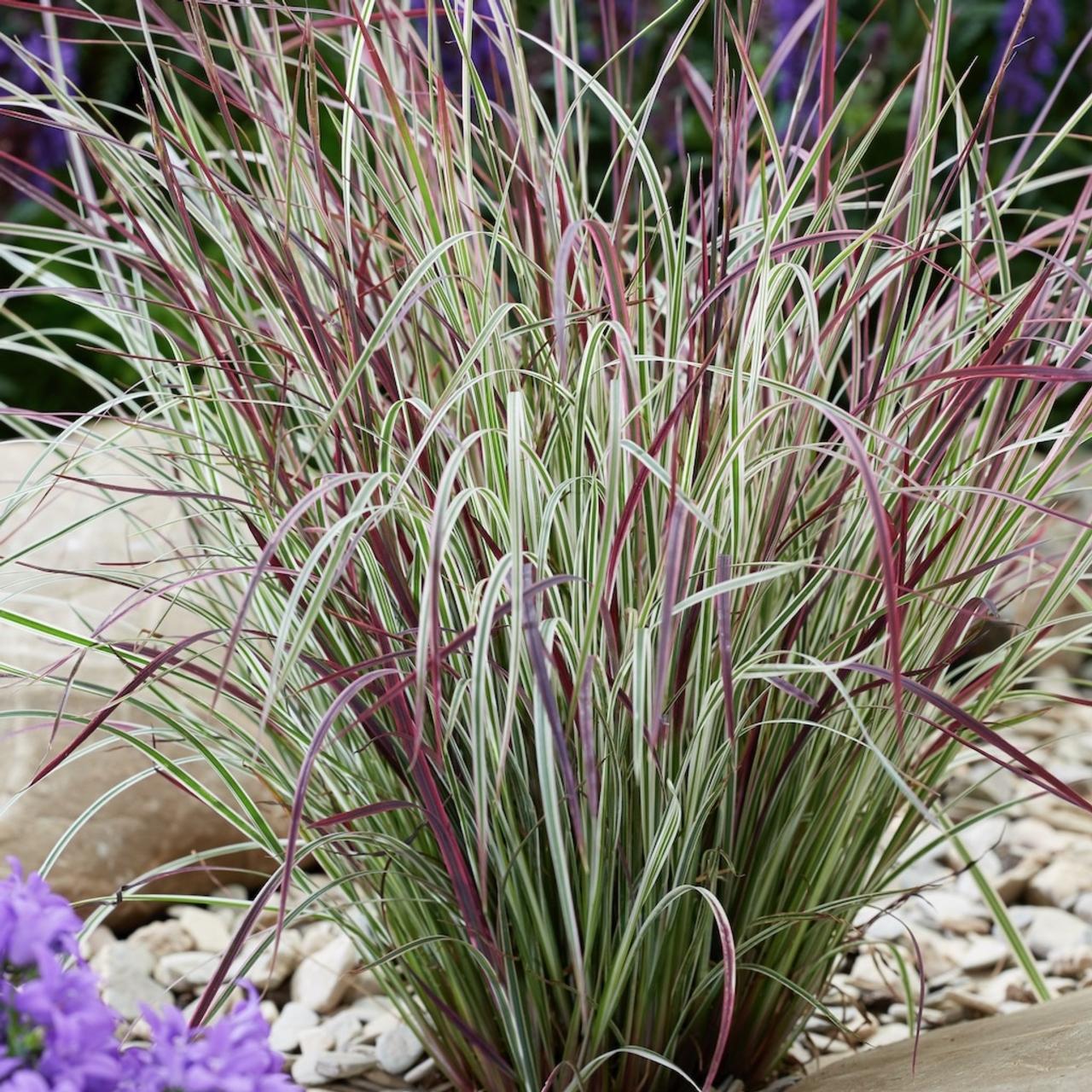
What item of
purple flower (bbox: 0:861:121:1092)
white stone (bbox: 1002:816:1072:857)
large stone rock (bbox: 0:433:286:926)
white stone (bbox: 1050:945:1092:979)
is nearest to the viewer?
purple flower (bbox: 0:861:121:1092)

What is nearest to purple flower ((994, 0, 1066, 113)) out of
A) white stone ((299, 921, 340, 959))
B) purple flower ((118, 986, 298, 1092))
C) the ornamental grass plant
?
the ornamental grass plant

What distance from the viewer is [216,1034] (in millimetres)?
505

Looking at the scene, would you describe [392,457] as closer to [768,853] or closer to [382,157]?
[382,157]

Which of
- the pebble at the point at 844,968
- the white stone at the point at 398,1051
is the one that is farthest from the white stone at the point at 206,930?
the white stone at the point at 398,1051

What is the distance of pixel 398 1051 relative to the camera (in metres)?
1.10

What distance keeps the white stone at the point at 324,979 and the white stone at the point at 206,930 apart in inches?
4.7

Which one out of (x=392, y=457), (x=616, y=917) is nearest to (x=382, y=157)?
(x=392, y=457)

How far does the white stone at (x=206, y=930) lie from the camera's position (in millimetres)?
1418

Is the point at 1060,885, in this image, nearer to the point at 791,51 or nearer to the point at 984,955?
the point at 984,955

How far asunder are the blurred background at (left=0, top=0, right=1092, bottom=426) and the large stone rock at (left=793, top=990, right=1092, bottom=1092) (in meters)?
1.68

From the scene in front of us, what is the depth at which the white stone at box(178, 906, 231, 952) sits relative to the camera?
142cm

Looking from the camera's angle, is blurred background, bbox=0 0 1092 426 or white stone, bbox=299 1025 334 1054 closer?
white stone, bbox=299 1025 334 1054

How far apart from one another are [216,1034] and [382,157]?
1.98 ft

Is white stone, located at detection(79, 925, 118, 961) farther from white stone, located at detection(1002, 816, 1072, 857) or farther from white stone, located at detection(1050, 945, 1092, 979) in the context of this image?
white stone, located at detection(1002, 816, 1072, 857)
